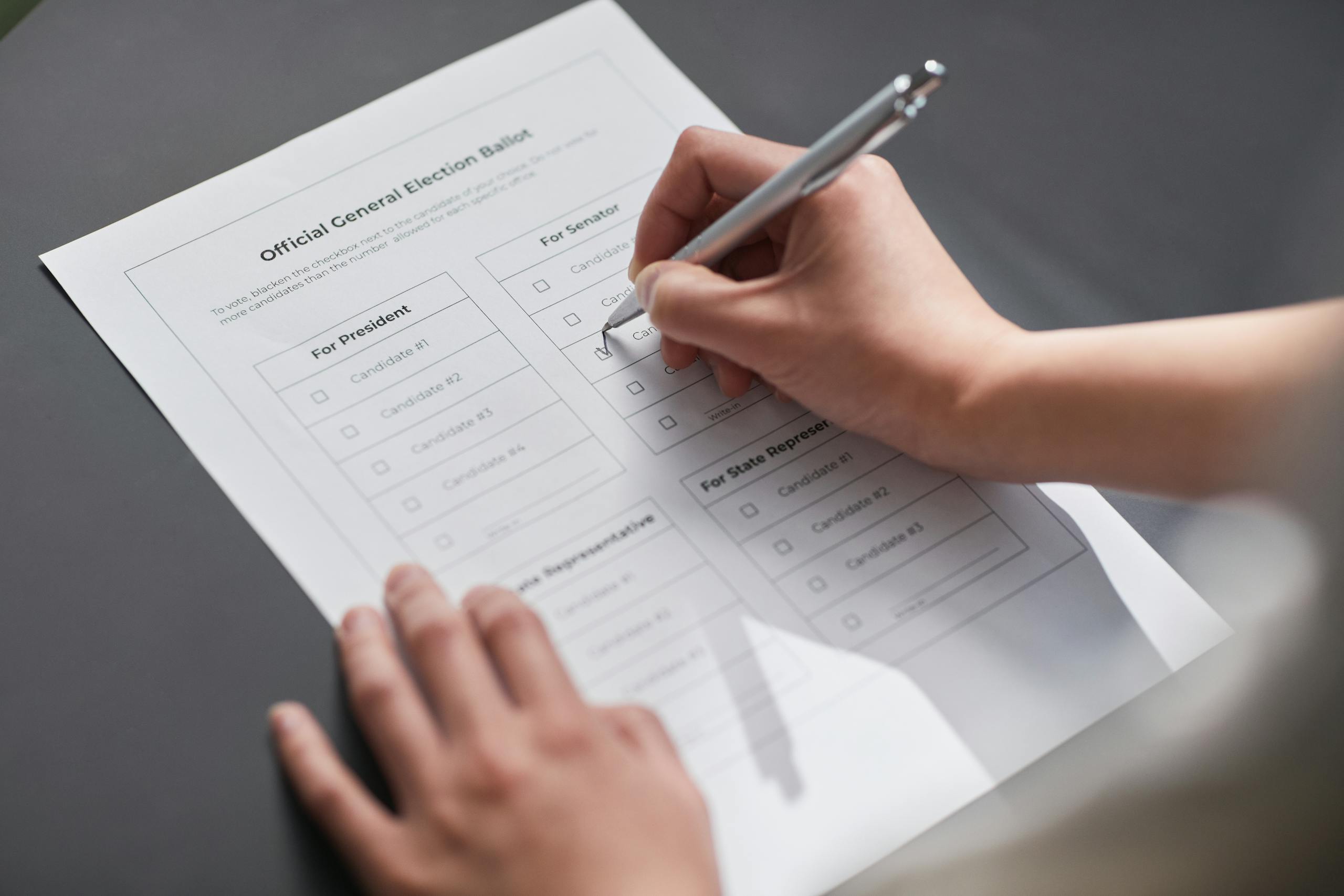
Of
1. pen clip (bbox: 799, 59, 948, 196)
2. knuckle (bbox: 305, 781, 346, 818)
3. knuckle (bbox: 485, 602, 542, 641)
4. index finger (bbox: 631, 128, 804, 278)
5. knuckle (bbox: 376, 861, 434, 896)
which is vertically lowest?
knuckle (bbox: 376, 861, 434, 896)

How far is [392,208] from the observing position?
692 mm

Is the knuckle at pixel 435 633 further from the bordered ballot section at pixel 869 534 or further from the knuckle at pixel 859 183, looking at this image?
the knuckle at pixel 859 183

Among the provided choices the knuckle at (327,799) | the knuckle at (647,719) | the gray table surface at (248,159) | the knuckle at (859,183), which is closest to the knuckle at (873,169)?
the knuckle at (859,183)

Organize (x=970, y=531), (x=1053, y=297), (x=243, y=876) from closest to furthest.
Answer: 1. (x=243, y=876)
2. (x=970, y=531)
3. (x=1053, y=297)

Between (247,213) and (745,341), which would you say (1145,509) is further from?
(247,213)

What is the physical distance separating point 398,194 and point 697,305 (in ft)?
0.81

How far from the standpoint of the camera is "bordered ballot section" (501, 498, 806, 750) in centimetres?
53

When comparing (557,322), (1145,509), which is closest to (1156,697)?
(1145,509)

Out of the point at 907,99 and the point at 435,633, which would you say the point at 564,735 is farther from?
the point at 907,99

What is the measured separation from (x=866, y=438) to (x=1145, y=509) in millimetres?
166

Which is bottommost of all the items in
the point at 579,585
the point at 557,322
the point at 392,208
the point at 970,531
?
the point at 970,531

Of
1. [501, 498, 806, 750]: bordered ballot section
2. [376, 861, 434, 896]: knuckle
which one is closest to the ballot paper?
[501, 498, 806, 750]: bordered ballot section

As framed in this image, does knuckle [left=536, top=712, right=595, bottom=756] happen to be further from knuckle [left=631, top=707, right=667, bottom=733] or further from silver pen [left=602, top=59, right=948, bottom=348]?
silver pen [left=602, top=59, right=948, bottom=348]

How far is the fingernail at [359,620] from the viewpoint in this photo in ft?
1.71
